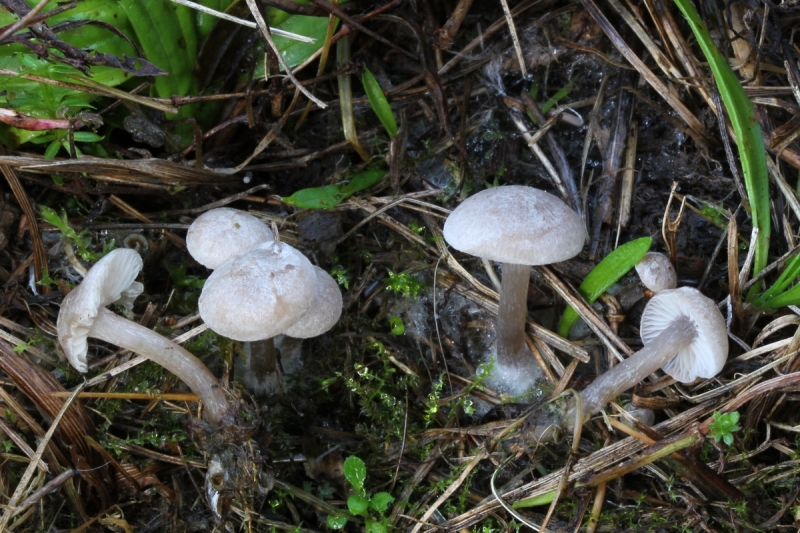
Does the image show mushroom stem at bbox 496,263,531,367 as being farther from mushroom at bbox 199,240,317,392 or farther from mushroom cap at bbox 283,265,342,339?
mushroom at bbox 199,240,317,392

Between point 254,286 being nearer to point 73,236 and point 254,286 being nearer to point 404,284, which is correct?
point 404,284

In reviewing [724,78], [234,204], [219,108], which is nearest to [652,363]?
[724,78]

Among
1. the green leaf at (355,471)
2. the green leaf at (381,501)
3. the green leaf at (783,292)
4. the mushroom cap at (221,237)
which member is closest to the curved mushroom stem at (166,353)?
the mushroom cap at (221,237)

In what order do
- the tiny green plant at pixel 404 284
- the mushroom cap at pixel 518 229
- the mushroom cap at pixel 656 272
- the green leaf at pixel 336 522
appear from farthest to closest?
the tiny green plant at pixel 404 284
the mushroom cap at pixel 656 272
the green leaf at pixel 336 522
the mushroom cap at pixel 518 229

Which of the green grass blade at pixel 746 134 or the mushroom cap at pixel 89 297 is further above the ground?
the green grass blade at pixel 746 134

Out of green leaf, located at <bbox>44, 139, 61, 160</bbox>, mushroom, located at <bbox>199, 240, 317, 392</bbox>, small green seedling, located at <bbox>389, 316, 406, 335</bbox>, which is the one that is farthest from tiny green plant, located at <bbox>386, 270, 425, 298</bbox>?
green leaf, located at <bbox>44, 139, 61, 160</bbox>

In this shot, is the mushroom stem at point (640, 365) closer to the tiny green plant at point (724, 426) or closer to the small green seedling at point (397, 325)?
the tiny green plant at point (724, 426)
